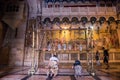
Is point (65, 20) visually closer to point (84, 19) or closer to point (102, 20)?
point (84, 19)

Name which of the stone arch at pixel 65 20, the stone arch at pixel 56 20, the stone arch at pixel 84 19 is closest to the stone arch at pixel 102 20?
the stone arch at pixel 84 19

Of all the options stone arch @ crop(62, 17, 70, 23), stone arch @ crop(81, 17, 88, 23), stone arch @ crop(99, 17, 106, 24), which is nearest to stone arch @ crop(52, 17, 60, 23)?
stone arch @ crop(62, 17, 70, 23)

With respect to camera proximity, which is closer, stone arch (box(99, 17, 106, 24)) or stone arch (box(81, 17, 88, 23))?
stone arch (box(99, 17, 106, 24))

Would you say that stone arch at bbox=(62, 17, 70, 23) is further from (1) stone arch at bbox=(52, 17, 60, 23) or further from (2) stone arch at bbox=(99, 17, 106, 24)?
(2) stone arch at bbox=(99, 17, 106, 24)

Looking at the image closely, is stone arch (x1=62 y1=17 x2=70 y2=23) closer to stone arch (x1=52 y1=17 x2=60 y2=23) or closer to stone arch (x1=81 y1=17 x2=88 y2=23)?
stone arch (x1=52 y1=17 x2=60 y2=23)

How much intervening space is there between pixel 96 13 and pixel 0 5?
408 inches

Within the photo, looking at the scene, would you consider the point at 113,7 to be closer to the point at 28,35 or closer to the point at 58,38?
the point at 58,38

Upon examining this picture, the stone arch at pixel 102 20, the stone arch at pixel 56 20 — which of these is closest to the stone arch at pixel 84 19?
the stone arch at pixel 102 20

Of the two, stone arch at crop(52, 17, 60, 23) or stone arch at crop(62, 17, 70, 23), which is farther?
stone arch at crop(62, 17, 70, 23)

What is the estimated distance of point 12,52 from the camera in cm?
1611

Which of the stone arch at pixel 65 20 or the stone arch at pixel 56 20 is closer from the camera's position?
the stone arch at pixel 56 20

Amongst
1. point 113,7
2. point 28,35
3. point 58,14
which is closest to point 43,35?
point 28,35

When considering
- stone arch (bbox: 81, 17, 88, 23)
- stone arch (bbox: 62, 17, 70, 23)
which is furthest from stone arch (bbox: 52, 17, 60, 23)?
stone arch (bbox: 81, 17, 88, 23)

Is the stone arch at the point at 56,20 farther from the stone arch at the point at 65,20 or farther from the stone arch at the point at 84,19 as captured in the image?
the stone arch at the point at 84,19
